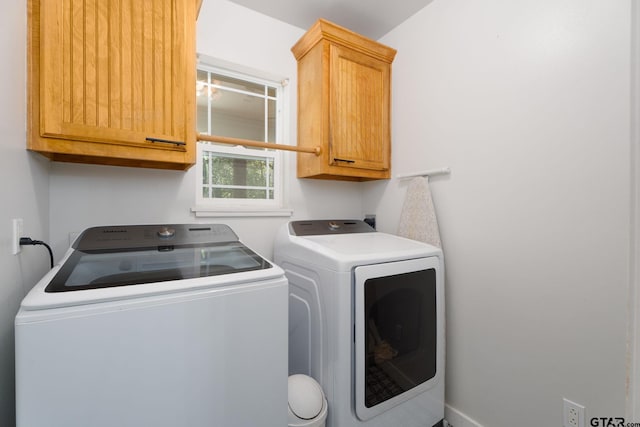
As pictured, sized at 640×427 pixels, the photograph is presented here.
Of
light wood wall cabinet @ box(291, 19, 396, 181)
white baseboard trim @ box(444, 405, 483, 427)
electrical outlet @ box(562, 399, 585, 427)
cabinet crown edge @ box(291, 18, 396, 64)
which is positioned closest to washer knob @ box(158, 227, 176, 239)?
light wood wall cabinet @ box(291, 19, 396, 181)

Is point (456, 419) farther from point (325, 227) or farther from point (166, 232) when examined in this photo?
point (166, 232)

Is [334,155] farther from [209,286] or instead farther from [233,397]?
[233,397]

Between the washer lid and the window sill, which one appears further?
the window sill

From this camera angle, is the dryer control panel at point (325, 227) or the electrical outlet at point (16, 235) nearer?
the electrical outlet at point (16, 235)

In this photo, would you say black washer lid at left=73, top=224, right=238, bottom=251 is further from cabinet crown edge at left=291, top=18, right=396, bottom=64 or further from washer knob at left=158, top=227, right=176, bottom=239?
cabinet crown edge at left=291, top=18, right=396, bottom=64

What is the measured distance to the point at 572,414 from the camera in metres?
1.29

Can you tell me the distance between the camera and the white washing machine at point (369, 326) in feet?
4.32

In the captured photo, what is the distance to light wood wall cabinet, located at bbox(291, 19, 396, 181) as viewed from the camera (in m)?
1.92

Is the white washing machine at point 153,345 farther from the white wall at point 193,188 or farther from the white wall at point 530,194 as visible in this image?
the white wall at point 530,194

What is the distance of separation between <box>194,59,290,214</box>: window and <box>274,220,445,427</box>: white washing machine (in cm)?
56

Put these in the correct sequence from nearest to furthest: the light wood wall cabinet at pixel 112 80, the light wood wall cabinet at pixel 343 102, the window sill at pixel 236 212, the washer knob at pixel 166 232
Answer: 1. the light wood wall cabinet at pixel 112 80
2. the washer knob at pixel 166 232
3. the window sill at pixel 236 212
4. the light wood wall cabinet at pixel 343 102

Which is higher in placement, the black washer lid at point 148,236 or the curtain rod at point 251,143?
the curtain rod at point 251,143

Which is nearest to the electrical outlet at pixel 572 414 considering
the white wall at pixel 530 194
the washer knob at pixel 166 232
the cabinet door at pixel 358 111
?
the white wall at pixel 530 194

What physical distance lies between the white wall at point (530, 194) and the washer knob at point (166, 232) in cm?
163
